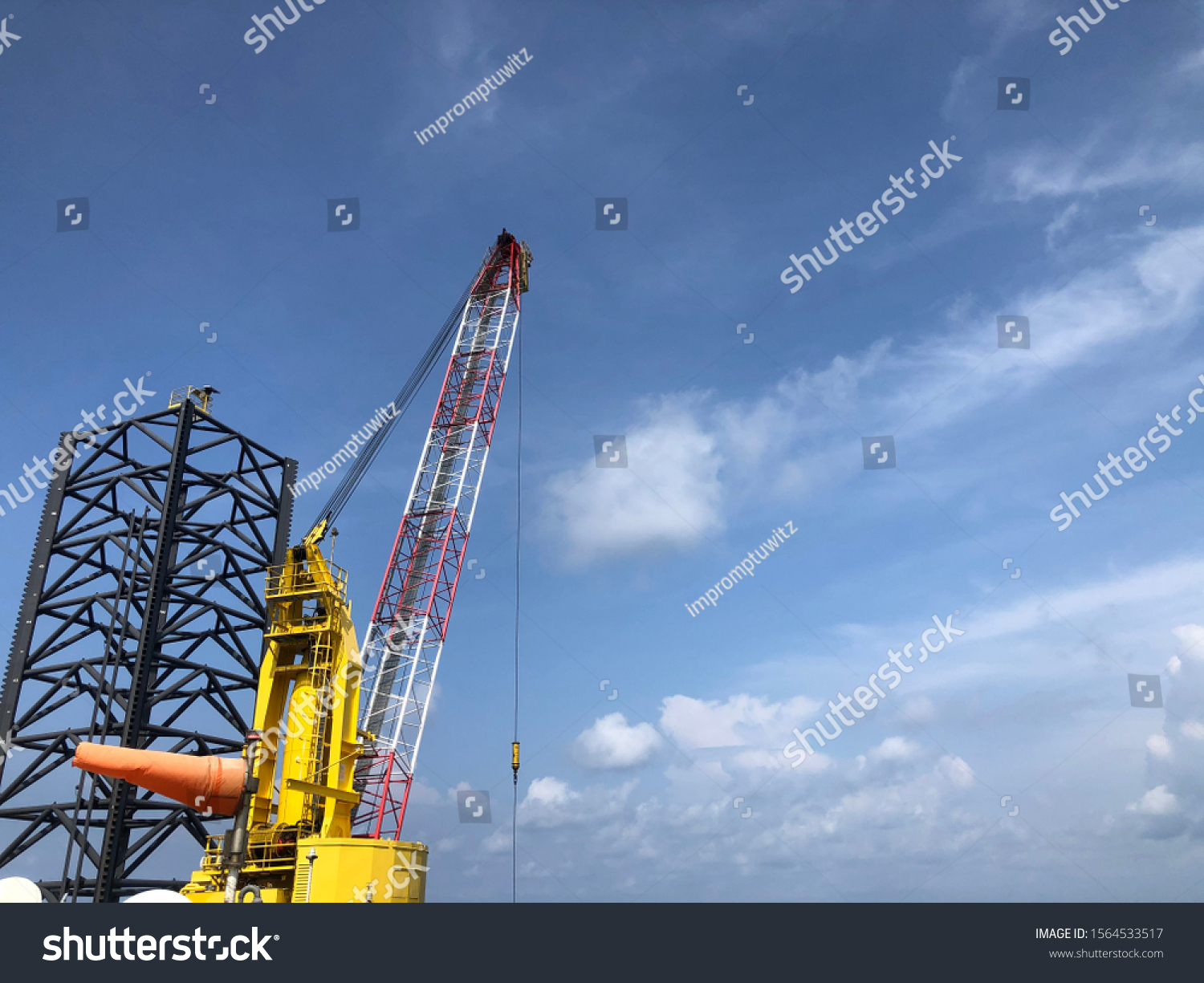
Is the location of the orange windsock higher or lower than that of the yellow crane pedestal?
higher

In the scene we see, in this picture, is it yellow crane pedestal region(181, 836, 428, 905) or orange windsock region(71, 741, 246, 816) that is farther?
yellow crane pedestal region(181, 836, 428, 905)

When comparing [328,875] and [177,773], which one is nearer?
[328,875]

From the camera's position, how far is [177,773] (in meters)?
43.1

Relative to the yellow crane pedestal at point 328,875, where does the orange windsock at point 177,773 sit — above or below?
above

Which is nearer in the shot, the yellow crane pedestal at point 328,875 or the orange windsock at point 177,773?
the orange windsock at point 177,773

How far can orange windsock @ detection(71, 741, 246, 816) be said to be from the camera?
40.6 metres

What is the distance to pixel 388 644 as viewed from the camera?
68.1m

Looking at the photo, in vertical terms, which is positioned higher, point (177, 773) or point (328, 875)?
point (177, 773)

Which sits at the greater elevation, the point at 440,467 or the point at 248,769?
the point at 440,467

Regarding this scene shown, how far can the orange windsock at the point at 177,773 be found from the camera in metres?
40.6
